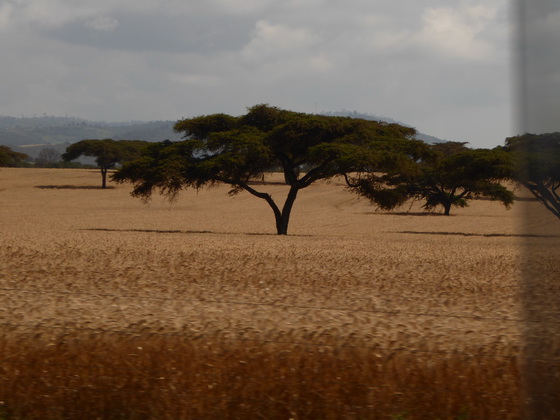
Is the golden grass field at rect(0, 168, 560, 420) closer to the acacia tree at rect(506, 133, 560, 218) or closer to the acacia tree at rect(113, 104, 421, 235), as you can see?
the acacia tree at rect(506, 133, 560, 218)

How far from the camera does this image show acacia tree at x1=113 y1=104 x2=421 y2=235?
29109mm

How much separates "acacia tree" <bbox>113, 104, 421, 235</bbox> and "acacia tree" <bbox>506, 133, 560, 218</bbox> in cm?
2244

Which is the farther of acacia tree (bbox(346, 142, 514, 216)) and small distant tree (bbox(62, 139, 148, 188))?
small distant tree (bbox(62, 139, 148, 188))

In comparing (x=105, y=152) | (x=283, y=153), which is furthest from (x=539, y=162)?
(x=105, y=152)

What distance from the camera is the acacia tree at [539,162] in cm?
412

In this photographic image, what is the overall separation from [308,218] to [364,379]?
1804 inches

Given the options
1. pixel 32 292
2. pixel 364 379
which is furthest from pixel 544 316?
pixel 32 292

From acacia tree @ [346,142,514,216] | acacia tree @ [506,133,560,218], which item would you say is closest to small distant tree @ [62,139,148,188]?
acacia tree @ [346,142,514,216]

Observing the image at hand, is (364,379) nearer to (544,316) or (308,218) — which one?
(544,316)

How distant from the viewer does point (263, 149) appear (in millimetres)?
29375

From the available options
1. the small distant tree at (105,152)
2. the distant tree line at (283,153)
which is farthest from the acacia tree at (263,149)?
the small distant tree at (105,152)

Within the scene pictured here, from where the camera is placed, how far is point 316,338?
7566mm

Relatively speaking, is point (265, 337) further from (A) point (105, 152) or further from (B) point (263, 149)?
(A) point (105, 152)

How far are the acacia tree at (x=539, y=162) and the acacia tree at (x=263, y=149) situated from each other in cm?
2244
